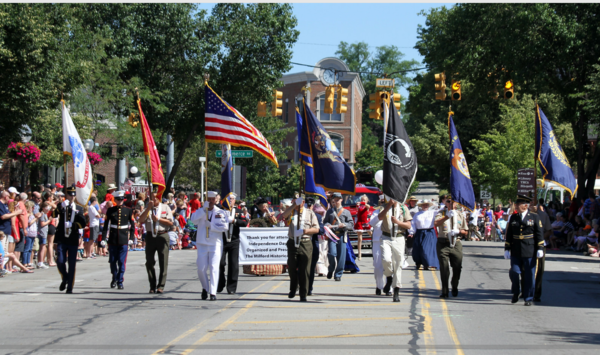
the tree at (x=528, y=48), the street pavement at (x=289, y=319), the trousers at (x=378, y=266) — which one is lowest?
the street pavement at (x=289, y=319)

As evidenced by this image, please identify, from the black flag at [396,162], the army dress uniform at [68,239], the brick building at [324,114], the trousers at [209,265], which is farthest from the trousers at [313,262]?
the brick building at [324,114]

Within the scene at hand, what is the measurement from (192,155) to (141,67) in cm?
1807

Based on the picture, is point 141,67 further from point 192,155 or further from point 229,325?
point 229,325

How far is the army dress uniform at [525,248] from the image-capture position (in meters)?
12.4

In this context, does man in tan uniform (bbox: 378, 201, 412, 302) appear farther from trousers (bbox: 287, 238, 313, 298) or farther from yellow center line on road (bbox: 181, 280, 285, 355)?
yellow center line on road (bbox: 181, 280, 285, 355)

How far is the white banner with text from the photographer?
54.5ft

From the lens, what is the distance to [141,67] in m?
36.5

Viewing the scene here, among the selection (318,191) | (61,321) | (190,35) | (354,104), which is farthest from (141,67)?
(354,104)

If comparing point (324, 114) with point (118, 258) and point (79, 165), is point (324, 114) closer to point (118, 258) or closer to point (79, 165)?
point (79, 165)

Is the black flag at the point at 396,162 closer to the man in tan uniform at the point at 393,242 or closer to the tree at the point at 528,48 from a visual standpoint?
the man in tan uniform at the point at 393,242

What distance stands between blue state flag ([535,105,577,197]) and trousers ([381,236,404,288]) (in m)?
6.67

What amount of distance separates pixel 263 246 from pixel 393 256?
4.92 metres

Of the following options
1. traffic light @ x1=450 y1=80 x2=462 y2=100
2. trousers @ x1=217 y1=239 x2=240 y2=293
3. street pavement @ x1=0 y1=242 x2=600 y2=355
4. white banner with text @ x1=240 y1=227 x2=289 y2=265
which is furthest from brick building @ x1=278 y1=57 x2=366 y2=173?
trousers @ x1=217 y1=239 x2=240 y2=293

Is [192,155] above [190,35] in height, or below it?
below
